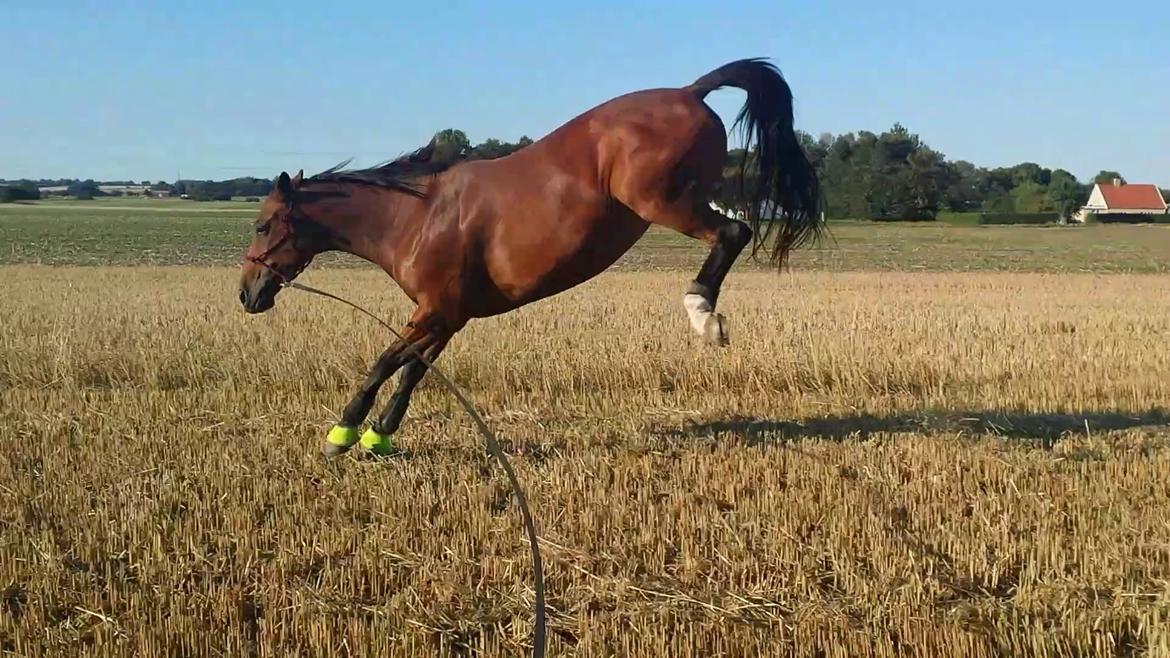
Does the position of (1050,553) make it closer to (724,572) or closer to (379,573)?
(724,572)

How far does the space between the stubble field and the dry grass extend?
0.07 ft

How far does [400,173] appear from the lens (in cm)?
678

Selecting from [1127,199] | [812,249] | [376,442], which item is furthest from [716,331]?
[1127,199]

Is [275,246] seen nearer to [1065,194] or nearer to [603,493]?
[603,493]

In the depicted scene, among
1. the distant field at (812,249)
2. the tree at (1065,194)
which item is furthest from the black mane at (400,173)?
the tree at (1065,194)

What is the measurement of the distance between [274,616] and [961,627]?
2.72m

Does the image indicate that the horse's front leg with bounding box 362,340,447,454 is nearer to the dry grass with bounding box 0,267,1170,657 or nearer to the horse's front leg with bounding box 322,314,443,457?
the horse's front leg with bounding box 322,314,443,457

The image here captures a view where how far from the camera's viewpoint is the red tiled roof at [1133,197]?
106 meters

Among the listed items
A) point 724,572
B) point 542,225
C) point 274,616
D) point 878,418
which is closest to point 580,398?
point 878,418

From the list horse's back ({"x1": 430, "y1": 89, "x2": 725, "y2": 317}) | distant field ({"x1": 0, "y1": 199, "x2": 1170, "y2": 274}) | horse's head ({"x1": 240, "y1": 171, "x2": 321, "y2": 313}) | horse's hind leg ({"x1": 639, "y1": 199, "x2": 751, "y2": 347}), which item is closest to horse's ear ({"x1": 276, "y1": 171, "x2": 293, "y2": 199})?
horse's head ({"x1": 240, "y1": 171, "x2": 321, "y2": 313})

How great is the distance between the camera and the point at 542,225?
237 inches

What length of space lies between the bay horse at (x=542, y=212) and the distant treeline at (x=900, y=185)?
2.49 ft

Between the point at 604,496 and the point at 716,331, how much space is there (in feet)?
4.20

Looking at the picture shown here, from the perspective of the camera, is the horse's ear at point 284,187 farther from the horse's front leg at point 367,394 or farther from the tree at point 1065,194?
the tree at point 1065,194
